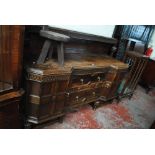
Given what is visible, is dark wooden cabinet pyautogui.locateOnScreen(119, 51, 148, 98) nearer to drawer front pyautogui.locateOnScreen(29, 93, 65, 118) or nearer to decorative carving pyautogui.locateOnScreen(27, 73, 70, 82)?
drawer front pyautogui.locateOnScreen(29, 93, 65, 118)

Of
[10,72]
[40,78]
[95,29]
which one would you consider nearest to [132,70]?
[95,29]

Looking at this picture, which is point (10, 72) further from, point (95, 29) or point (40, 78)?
point (95, 29)

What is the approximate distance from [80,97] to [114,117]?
2.43ft

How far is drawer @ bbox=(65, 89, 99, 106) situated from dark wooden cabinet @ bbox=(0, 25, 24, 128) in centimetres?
74

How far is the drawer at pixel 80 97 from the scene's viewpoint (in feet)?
6.70

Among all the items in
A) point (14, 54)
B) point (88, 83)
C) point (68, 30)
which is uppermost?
point (68, 30)

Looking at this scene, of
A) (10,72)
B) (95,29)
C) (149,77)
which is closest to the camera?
(10,72)

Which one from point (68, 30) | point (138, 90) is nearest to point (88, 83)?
point (68, 30)

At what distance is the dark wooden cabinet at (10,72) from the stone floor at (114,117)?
710 mm

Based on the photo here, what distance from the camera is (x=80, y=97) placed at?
7.18ft

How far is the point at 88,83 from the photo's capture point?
7.05 feet

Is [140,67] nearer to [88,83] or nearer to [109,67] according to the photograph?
[109,67]

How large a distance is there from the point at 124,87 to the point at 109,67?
87 centimetres
